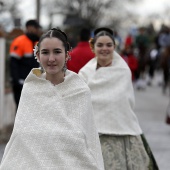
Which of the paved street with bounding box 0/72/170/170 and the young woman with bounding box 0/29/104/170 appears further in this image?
the paved street with bounding box 0/72/170/170

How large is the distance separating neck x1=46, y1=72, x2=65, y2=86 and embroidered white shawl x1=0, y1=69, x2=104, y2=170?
1.5 inches

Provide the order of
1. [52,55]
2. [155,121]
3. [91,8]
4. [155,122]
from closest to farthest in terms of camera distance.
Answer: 1. [52,55]
2. [155,122]
3. [155,121]
4. [91,8]

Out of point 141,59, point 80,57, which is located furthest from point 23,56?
point 141,59

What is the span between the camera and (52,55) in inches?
185

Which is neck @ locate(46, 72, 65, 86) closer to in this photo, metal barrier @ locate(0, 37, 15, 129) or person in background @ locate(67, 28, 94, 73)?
person in background @ locate(67, 28, 94, 73)

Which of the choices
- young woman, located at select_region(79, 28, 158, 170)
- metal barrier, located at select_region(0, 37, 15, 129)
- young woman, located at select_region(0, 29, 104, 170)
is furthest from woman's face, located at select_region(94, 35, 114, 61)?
metal barrier, located at select_region(0, 37, 15, 129)

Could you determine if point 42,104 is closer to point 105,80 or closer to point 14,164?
point 14,164

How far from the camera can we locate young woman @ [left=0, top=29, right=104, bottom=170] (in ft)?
14.8

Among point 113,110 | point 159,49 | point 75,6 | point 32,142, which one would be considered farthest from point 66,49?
point 75,6

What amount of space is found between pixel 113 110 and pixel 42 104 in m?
2.45

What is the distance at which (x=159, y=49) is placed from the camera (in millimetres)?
27734

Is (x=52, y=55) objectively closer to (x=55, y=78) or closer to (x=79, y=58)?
(x=55, y=78)

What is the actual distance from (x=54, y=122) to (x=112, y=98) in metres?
2.49

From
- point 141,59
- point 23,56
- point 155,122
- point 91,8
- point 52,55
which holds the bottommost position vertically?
point 155,122
